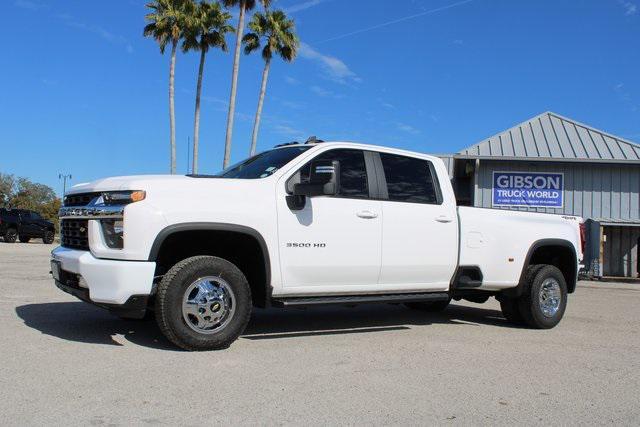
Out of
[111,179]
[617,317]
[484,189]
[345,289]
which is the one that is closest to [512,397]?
[345,289]

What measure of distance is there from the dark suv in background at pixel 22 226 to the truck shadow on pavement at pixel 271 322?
24.8m

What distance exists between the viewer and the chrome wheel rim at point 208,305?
5.29m

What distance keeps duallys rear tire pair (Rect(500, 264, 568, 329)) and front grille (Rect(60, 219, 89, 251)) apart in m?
5.23

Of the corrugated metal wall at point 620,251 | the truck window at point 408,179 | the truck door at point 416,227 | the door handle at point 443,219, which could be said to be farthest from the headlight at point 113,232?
the corrugated metal wall at point 620,251

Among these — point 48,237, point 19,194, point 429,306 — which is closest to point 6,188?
point 19,194

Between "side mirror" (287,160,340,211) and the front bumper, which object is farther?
"side mirror" (287,160,340,211)

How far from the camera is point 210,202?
5348 millimetres

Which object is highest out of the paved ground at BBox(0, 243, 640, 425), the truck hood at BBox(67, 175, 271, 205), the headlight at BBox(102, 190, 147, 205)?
the truck hood at BBox(67, 175, 271, 205)

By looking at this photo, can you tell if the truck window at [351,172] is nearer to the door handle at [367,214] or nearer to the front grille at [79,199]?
the door handle at [367,214]

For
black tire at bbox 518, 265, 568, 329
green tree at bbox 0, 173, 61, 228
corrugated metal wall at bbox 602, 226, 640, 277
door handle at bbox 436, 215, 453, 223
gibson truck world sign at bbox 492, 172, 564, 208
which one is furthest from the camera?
green tree at bbox 0, 173, 61, 228

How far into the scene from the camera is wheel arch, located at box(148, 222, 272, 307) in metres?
5.20

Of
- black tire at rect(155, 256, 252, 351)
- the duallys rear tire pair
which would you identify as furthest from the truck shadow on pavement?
black tire at rect(155, 256, 252, 351)

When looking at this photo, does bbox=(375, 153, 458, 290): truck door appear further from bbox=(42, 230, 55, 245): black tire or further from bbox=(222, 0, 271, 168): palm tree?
bbox=(42, 230, 55, 245): black tire

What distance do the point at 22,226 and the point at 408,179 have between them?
2859 centimetres
